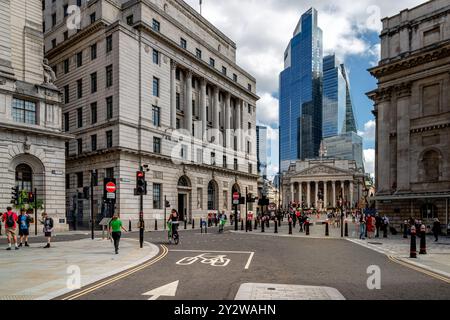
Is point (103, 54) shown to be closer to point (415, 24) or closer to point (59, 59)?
point (59, 59)

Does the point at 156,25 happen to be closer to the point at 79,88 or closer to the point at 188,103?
the point at 188,103

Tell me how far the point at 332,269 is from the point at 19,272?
9940 millimetres

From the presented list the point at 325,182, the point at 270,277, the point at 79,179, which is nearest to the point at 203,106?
the point at 79,179

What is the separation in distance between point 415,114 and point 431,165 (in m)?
4.95

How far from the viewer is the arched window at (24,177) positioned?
29992 millimetres

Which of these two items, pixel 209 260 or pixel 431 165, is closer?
pixel 209 260

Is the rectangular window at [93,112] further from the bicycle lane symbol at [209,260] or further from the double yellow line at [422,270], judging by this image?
the double yellow line at [422,270]

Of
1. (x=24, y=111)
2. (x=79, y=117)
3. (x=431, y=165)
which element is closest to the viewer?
(x=24, y=111)

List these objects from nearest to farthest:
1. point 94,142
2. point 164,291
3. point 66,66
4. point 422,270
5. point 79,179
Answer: point 164,291 → point 422,270 → point 94,142 → point 79,179 → point 66,66

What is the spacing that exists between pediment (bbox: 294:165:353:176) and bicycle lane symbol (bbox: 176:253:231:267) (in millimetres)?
131919

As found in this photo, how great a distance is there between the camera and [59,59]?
152ft

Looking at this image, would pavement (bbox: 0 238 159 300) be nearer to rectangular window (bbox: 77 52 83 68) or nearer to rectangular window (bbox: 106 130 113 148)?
rectangular window (bbox: 106 130 113 148)

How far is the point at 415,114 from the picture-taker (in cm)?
3247
